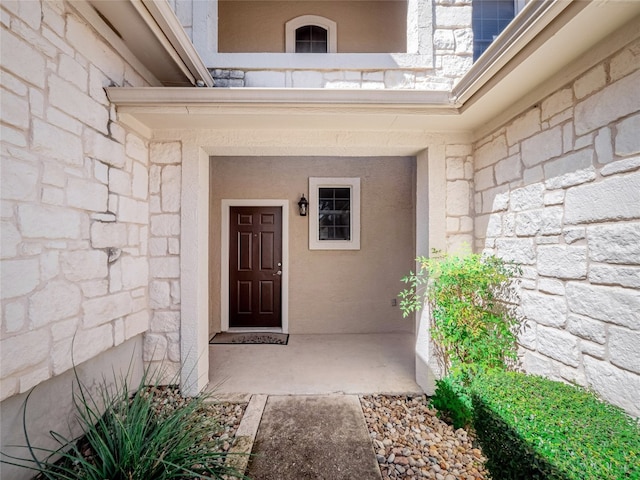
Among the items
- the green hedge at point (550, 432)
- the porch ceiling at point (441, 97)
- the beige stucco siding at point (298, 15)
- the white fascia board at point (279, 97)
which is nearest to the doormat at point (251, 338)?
the porch ceiling at point (441, 97)

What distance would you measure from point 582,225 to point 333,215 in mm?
3282

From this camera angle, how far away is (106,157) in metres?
2.08

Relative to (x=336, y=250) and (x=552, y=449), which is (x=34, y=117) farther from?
(x=336, y=250)

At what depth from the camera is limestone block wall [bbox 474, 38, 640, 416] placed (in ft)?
4.56

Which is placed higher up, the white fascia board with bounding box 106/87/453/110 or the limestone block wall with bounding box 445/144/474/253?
the white fascia board with bounding box 106/87/453/110

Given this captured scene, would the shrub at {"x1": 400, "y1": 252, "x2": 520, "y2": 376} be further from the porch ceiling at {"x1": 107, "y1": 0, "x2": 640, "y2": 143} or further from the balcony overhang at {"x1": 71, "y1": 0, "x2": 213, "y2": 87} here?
the balcony overhang at {"x1": 71, "y1": 0, "x2": 213, "y2": 87}

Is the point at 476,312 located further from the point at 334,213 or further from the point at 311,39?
the point at 311,39

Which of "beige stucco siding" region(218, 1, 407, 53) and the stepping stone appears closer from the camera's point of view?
the stepping stone

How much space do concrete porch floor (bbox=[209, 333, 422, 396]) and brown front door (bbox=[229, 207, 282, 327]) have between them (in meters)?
0.74

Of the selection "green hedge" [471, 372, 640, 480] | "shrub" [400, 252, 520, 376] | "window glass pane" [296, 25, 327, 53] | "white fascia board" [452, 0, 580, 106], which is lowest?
"green hedge" [471, 372, 640, 480]

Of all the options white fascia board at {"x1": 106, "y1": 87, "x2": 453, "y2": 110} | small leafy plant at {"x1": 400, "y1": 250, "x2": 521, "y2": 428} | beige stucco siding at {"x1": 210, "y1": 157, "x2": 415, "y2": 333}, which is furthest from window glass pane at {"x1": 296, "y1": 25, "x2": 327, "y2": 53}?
small leafy plant at {"x1": 400, "y1": 250, "x2": 521, "y2": 428}

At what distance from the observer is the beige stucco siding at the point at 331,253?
15.0 ft

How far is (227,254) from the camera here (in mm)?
4645

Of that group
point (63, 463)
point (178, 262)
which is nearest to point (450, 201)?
point (178, 262)
